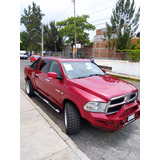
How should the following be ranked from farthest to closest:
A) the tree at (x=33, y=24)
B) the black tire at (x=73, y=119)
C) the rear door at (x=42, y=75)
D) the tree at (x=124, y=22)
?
the tree at (x=33, y=24) → the tree at (x=124, y=22) → the rear door at (x=42, y=75) → the black tire at (x=73, y=119)

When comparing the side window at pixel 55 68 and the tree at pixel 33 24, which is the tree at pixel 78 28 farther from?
the side window at pixel 55 68

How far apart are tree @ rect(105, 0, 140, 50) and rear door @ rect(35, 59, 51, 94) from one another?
24.2 m

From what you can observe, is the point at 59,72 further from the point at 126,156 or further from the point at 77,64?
the point at 126,156

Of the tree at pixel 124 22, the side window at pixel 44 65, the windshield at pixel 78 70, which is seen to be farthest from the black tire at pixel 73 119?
the tree at pixel 124 22

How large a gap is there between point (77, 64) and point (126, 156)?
231 cm

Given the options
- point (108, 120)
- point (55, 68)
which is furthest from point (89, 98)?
point (55, 68)

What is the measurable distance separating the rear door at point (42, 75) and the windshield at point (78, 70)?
85cm

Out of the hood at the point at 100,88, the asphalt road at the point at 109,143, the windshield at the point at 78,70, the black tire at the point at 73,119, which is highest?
the windshield at the point at 78,70

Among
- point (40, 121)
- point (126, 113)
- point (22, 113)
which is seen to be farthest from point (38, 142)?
point (126, 113)

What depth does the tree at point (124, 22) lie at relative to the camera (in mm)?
24891

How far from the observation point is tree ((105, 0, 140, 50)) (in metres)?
24.9

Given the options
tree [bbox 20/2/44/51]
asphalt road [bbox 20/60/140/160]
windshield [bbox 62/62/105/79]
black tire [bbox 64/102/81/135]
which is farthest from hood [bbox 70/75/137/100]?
tree [bbox 20/2/44/51]

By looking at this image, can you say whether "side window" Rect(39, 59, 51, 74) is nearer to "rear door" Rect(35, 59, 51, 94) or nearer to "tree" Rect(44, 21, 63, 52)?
"rear door" Rect(35, 59, 51, 94)

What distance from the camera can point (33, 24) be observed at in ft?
137
